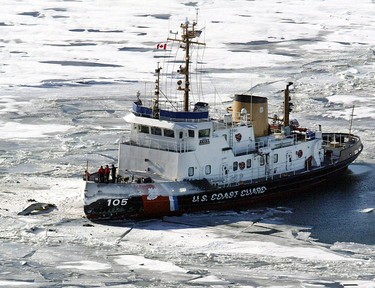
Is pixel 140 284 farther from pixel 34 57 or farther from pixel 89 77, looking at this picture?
pixel 34 57

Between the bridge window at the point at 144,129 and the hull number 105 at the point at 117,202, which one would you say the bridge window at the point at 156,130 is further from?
the hull number 105 at the point at 117,202

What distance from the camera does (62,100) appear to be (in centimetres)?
4362

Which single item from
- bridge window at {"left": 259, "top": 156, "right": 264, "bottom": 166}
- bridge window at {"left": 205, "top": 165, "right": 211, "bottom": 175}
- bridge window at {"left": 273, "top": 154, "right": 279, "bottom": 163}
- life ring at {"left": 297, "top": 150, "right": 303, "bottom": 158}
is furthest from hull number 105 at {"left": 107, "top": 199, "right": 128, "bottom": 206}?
life ring at {"left": 297, "top": 150, "right": 303, "bottom": 158}

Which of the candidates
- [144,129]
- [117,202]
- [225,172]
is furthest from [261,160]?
[117,202]

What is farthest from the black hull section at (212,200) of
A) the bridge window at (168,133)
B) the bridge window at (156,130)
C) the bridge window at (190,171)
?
the bridge window at (156,130)

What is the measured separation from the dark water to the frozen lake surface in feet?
0.20

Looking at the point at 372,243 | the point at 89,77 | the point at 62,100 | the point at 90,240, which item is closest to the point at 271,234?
the point at 372,243

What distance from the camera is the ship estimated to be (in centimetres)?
2822

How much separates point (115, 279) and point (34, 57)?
3319cm

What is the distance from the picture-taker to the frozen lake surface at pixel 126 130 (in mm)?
23922

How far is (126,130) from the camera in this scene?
3834 cm

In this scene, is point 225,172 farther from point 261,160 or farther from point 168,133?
point 168,133

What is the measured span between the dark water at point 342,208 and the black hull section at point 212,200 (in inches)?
17.3

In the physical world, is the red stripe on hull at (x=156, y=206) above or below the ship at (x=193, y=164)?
below
